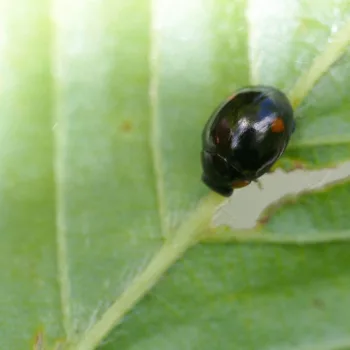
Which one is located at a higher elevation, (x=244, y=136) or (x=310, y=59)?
(x=310, y=59)

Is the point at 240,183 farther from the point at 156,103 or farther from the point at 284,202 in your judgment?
the point at 156,103

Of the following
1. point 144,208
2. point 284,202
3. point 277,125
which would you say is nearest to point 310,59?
point 277,125

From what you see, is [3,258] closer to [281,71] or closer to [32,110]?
[32,110]

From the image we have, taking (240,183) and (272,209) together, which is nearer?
(272,209)

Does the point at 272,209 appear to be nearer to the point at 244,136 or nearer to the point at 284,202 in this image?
the point at 284,202

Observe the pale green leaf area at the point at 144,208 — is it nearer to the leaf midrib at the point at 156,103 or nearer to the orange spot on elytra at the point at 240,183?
the leaf midrib at the point at 156,103

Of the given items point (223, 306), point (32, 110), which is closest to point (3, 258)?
point (32, 110)

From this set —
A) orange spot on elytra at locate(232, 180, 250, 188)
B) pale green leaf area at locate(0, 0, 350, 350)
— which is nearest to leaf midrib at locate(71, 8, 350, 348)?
pale green leaf area at locate(0, 0, 350, 350)
